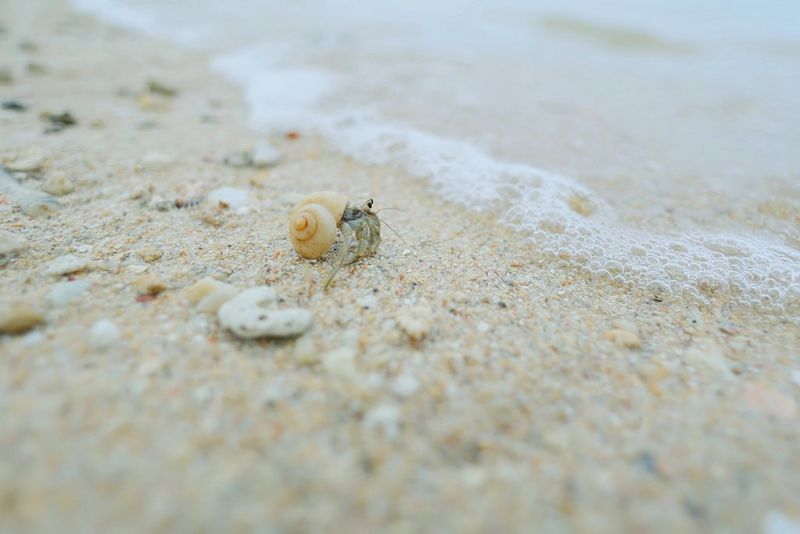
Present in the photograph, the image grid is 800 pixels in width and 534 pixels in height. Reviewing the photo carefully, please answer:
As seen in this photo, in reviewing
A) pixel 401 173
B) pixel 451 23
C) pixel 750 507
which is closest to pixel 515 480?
pixel 750 507

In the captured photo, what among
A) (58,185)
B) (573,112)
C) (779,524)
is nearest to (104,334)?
(58,185)

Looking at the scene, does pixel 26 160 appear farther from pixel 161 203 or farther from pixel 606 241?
pixel 606 241

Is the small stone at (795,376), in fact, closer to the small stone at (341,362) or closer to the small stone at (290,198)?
the small stone at (341,362)

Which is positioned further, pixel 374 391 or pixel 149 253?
pixel 149 253

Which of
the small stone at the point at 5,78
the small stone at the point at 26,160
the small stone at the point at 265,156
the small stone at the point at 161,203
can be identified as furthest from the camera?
the small stone at the point at 5,78

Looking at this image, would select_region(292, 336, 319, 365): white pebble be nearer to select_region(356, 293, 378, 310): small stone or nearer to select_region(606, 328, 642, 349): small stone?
select_region(356, 293, 378, 310): small stone

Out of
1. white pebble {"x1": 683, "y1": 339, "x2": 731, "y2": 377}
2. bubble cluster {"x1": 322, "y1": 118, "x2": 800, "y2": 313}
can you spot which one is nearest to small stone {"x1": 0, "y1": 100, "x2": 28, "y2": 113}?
bubble cluster {"x1": 322, "y1": 118, "x2": 800, "y2": 313}

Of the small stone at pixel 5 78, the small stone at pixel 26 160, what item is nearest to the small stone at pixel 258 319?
the small stone at pixel 26 160

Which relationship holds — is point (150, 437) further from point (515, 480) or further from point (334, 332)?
point (515, 480)
